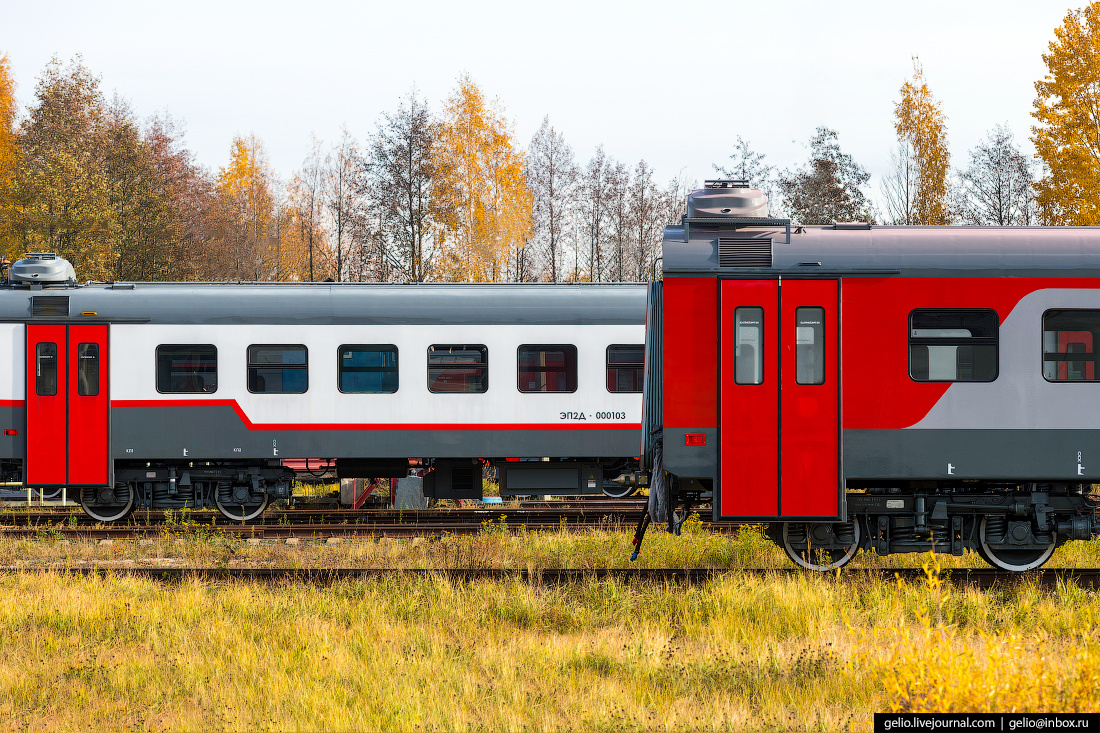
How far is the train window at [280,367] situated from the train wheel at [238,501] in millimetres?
1738

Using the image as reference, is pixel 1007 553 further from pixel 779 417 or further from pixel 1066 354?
pixel 779 417

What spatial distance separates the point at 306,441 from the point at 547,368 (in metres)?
3.76

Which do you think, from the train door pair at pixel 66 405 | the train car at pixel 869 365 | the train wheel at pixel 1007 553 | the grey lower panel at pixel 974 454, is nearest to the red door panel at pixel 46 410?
the train door pair at pixel 66 405

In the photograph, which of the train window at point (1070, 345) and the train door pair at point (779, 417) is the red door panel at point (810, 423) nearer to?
the train door pair at point (779, 417)

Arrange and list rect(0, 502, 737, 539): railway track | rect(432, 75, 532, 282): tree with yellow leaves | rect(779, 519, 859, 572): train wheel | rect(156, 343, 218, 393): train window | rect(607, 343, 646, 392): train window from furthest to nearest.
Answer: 1. rect(432, 75, 532, 282): tree with yellow leaves
2. rect(607, 343, 646, 392): train window
3. rect(156, 343, 218, 393): train window
4. rect(0, 502, 737, 539): railway track
5. rect(779, 519, 859, 572): train wheel

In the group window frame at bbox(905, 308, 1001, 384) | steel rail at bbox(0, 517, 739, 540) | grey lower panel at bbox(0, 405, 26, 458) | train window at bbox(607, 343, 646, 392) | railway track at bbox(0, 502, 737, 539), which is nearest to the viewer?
window frame at bbox(905, 308, 1001, 384)

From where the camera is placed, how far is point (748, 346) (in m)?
8.52

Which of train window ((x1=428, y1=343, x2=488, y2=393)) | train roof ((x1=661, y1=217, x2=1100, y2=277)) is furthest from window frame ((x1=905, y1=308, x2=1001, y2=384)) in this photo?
train window ((x1=428, y1=343, x2=488, y2=393))

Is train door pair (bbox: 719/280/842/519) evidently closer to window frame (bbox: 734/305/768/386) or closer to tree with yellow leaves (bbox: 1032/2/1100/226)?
window frame (bbox: 734/305/768/386)

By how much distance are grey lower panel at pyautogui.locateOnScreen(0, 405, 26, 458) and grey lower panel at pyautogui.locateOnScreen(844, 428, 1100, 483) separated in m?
11.5

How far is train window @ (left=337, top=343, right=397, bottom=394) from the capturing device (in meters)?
12.7

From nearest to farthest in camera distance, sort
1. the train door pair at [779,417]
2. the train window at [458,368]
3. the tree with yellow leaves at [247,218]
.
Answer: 1. the train door pair at [779,417]
2. the train window at [458,368]
3. the tree with yellow leaves at [247,218]

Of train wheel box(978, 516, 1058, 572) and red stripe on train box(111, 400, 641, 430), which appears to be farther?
red stripe on train box(111, 400, 641, 430)

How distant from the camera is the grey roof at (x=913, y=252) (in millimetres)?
8609
